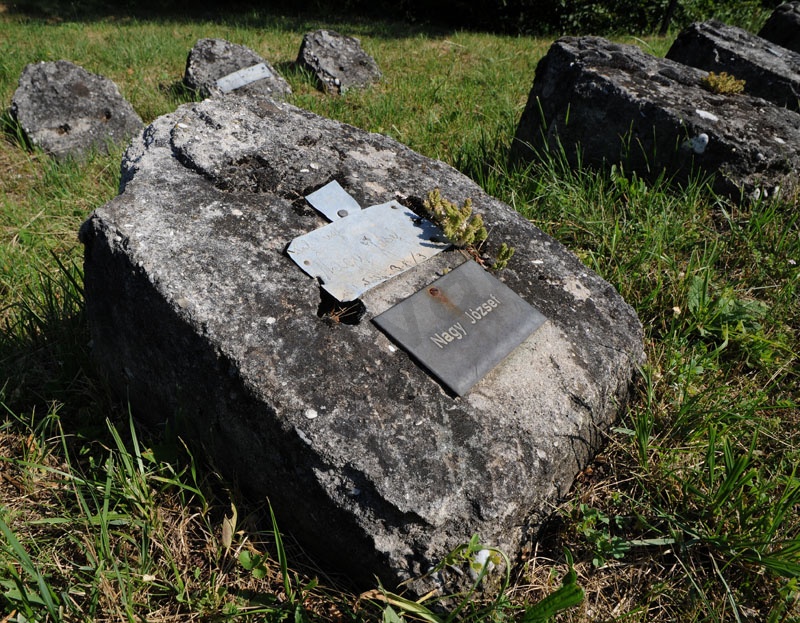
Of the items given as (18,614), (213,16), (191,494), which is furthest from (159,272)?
(213,16)

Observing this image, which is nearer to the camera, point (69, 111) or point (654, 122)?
→ point (654, 122)

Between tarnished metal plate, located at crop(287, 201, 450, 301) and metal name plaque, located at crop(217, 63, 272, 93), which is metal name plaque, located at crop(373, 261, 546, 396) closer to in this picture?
tarnished metal plate, located at crop(287, 201, 450, 301)

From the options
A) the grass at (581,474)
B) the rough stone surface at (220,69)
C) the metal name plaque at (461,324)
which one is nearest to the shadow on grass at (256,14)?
the rough stone surface at (220,69)

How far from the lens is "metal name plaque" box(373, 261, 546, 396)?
162 centimetres

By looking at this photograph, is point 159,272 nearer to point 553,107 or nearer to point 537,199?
point 537,199

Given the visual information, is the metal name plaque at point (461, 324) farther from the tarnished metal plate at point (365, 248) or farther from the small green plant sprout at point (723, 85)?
the small green plant sprout at point (723, 85)

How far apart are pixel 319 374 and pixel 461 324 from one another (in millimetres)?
493

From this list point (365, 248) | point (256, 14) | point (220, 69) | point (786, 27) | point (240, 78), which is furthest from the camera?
point (256, 14)

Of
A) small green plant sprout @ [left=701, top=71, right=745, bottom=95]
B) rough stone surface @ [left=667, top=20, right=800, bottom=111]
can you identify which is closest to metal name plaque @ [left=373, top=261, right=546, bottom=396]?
small green plant sprout @ [left=701, top=71, right=745, bottom=95]

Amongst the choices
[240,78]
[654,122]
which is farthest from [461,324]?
[240,78]

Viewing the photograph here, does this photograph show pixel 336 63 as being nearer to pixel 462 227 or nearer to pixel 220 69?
pixel 220 69

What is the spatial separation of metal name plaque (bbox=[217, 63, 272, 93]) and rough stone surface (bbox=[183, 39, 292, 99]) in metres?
0.04

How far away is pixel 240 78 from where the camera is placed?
514cm

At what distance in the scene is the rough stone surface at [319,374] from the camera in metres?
1.39
